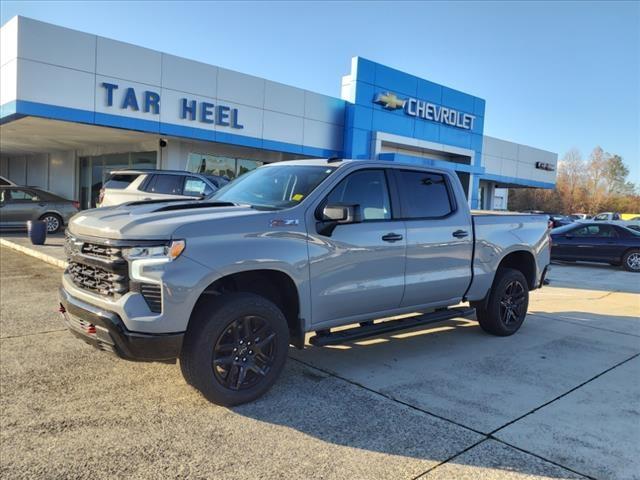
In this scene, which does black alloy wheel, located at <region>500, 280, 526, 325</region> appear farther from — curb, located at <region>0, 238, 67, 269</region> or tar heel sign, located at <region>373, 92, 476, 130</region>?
tar heel sign, located at <region>373, 92, 476, 130</region>

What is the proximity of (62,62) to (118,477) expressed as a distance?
14.8m

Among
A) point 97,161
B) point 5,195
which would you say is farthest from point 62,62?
point 97,161

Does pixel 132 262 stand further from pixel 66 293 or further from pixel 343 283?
pixel 343 283

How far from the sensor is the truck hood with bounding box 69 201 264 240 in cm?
373

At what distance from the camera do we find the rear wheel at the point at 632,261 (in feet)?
→ 50.4

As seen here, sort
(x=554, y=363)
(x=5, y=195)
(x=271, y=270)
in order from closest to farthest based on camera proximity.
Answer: (x=271, y=270) → (x=554, y=363) → (x=5, y=195)

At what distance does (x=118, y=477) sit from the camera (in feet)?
9.95

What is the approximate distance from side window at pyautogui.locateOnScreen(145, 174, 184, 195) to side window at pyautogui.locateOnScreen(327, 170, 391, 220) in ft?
24.7

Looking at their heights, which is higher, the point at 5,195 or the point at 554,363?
the point at 5,195

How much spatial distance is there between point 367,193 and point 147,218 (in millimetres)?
2163

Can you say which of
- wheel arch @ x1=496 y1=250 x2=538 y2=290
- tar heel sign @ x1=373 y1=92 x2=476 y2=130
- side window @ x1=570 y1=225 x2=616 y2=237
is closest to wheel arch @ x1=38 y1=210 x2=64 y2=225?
tar heel sign @ x1=373 y1=92 x2=476 y2=130

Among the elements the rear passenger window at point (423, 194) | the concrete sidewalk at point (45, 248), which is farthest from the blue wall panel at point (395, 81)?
the rear passenger window at point (423, 194)

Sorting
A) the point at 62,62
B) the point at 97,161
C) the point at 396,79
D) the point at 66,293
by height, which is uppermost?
the point at 396,79

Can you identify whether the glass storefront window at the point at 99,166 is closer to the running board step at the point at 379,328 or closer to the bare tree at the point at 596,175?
the running board step at the point at 379,328
